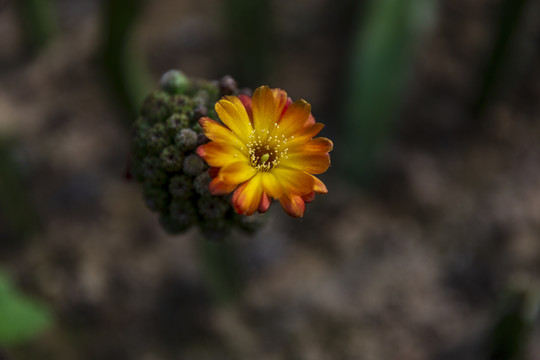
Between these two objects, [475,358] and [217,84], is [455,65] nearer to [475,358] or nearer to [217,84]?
[475,358]

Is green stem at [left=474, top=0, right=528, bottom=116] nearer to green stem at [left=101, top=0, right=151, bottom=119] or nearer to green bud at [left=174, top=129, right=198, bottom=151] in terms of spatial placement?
green stem at [left=101, top=0, right=151, bottom=119]

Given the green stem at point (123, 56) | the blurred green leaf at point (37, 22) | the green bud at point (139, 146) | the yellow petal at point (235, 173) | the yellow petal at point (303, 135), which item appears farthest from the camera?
the blurred green leaf at point (37, 22)

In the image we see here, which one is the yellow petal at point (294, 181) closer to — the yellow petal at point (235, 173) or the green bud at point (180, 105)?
the yellow petal at point (235, 173)

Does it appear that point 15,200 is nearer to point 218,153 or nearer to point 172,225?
point 172,225

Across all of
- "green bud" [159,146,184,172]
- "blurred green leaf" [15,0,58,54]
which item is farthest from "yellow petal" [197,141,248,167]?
"blurred green leaf" [15,0,58,54]

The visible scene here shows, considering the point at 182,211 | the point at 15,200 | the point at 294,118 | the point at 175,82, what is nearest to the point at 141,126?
the point at 175,82

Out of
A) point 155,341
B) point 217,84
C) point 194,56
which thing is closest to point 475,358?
point 155,341

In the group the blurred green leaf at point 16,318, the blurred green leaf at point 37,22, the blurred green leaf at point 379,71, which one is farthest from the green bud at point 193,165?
the blurred green leaf at point 37,22
